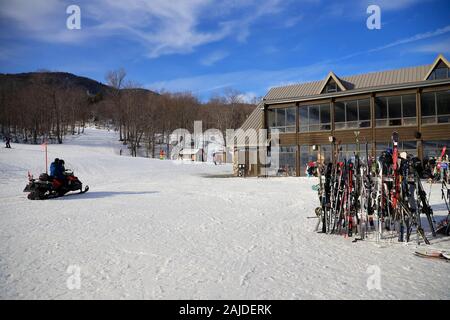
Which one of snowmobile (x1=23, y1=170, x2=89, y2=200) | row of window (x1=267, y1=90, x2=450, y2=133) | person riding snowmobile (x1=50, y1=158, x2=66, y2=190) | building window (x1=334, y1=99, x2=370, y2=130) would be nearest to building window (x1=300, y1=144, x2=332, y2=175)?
row of window (x1=267, y1=90, x2=450, y2=133)

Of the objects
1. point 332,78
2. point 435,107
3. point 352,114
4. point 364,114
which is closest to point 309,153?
point 352,114

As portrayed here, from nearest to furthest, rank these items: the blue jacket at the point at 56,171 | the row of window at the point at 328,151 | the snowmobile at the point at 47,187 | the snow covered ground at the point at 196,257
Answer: the snow covered ground at the point at 196,257 → the snowmobile at the point at 47,187 → the blue jacket at the point at 56,171 → the row of window at the point at 328,151

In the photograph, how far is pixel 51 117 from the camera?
6116 cm

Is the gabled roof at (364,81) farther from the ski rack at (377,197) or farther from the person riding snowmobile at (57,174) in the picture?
the person riding snowmobile at (57,174)

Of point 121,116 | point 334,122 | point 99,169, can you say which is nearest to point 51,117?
point 121,116

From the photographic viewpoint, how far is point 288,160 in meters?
27.8

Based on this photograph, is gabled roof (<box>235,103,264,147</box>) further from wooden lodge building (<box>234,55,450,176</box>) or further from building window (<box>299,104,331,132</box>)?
building window (<box>299,104,331,132</box>)

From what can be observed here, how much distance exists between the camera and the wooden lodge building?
2242 centimetres

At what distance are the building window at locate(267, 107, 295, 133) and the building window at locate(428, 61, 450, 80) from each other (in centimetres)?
1092

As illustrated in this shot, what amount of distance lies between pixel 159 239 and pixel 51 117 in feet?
212

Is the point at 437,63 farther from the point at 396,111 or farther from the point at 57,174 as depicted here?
the point at 57,174

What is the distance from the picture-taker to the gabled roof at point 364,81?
24250 millimetres

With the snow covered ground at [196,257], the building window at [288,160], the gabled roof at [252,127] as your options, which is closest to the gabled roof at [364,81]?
the gabled roof at [252,127]
